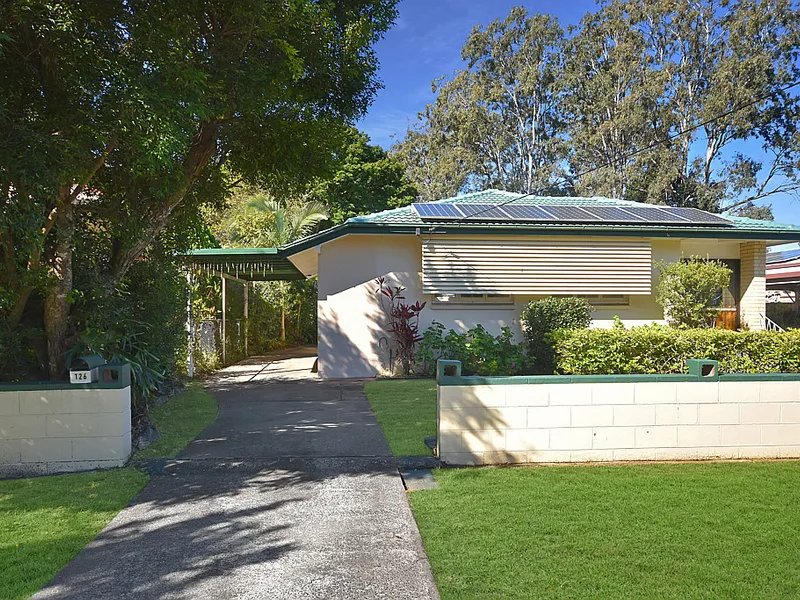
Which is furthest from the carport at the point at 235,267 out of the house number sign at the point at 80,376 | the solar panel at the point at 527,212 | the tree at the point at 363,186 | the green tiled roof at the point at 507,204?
the tree at the point at 363,186

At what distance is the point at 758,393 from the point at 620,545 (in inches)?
121

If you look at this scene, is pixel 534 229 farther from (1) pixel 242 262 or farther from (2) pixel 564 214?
(1) pixel 242 262

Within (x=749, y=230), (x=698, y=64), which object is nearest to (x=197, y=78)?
(x=749, y=230)

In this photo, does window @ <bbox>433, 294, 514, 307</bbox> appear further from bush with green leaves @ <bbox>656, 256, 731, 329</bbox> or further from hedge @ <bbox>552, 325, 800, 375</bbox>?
hedge @ <bbox>552, 325, 800, 375</bbox>

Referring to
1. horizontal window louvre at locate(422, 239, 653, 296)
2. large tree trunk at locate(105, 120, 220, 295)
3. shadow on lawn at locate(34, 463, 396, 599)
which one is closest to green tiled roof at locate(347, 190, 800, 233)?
horizontal window louvre at locate(422, 239, 653, 296)

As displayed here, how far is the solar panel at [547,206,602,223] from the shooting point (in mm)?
11906

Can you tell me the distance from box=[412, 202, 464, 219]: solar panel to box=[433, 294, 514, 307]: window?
65.4 inches

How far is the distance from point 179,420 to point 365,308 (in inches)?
196

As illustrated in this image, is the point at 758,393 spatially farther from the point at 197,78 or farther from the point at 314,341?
the point at 314,341

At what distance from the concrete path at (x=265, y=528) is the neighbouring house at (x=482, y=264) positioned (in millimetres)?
4852

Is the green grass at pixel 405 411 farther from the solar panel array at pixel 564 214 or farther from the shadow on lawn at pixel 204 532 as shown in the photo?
the solar panel array at pixel 564 214

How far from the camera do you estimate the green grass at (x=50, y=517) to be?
3.52m

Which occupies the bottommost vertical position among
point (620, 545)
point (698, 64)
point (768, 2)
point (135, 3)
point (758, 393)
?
point (620, 545)

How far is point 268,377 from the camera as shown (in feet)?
41.1
